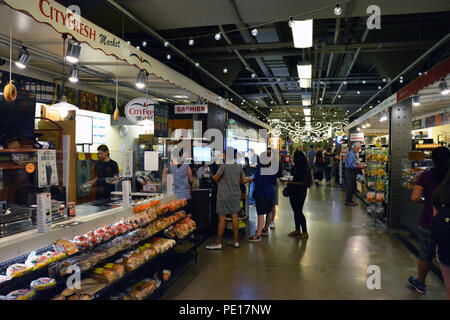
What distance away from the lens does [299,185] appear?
21.0 feet

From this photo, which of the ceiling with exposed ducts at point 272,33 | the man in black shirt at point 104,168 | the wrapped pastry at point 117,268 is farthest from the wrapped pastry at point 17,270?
the ceiling with exposed ducts at point 272,33

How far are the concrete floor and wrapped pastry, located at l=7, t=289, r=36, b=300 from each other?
177 cm

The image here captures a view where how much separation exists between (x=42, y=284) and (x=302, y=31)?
4.64m

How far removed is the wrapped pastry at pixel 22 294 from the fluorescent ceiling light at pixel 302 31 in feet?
13.6

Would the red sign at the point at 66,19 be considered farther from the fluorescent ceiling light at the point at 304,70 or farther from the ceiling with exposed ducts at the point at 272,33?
the fluorescent ceiling light at the point at 304,70

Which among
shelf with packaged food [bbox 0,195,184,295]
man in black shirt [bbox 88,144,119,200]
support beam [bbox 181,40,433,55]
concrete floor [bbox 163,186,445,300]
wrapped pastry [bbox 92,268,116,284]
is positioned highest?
support beam [bbox 181,40,433,55]

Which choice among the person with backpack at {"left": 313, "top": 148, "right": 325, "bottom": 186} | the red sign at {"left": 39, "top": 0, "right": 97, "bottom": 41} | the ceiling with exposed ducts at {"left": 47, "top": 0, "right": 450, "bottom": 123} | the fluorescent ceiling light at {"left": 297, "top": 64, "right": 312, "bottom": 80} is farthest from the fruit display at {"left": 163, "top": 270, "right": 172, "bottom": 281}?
the person with backpack at {"left": 313, "top": 148, "right": 325, "bottom": 186}

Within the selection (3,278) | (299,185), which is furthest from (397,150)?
(3,278)

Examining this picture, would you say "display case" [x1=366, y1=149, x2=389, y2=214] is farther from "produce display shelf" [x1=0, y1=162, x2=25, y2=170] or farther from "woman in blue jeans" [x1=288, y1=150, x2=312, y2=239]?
"produce display shelf" [x1=0, y1=162, x2=25, y2=170]

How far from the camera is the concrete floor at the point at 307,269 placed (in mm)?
3971

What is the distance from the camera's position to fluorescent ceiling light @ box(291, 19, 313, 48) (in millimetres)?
4867

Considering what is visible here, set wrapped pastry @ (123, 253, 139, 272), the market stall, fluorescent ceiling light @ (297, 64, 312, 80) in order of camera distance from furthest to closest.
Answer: fluorescent ceiling light @ (297, 64, 312, 80) → the market stall → wrapped pastry @ (123, 253, 139, 272)

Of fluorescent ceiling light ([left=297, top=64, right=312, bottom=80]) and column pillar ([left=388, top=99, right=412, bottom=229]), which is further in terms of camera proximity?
fluorescent ceiling light ([left=297, top=64, right=312, bottom=80])
